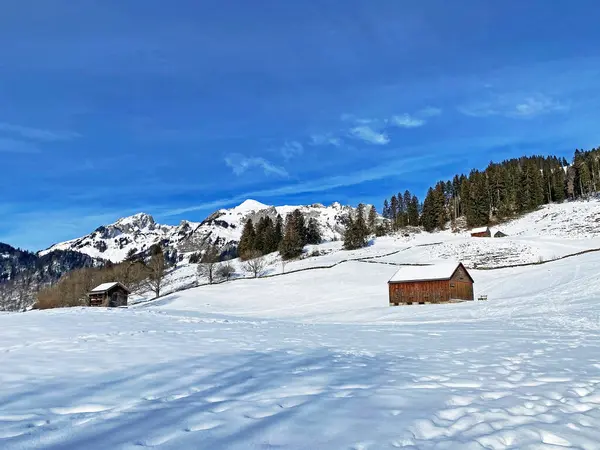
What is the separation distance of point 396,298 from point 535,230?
56187 millimetres

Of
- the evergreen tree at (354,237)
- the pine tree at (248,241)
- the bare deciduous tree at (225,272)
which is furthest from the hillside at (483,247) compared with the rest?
the pine tree at (248,241)

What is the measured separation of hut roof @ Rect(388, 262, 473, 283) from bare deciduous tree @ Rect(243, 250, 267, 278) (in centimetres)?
3620

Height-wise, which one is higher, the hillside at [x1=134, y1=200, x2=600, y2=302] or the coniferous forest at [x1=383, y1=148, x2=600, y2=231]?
the coniferous forest at [x1=383, y1=148, x2=600, y2=231]

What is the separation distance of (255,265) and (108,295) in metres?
26.5

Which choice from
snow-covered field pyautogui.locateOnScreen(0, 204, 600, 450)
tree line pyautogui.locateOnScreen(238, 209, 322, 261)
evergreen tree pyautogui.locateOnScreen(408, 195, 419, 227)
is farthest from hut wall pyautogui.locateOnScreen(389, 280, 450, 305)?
evergreen tree pyautogui.locateOnScreen(408, 195, 419, 227)

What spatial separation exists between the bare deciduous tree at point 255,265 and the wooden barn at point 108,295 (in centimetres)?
2357

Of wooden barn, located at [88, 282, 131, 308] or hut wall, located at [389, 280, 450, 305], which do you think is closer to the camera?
hut wall, located at [389, 280, 450, 305]

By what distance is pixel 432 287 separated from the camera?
1818 inches

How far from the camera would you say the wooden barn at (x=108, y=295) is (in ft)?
203

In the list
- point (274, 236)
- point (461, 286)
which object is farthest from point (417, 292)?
point (274, 236)

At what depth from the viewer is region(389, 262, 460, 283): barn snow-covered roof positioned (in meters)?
45.8

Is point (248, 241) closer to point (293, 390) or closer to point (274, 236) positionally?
point (274, 236)

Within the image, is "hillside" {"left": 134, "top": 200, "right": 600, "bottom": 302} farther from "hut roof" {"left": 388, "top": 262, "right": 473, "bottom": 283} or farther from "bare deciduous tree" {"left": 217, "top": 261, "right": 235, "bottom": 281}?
"hut roof" {"left": 388, "top": 262, "right": 473, "bottom": 283}

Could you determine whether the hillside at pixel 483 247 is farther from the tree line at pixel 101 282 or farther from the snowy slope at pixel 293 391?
the snowy slope at pixel 293 391
